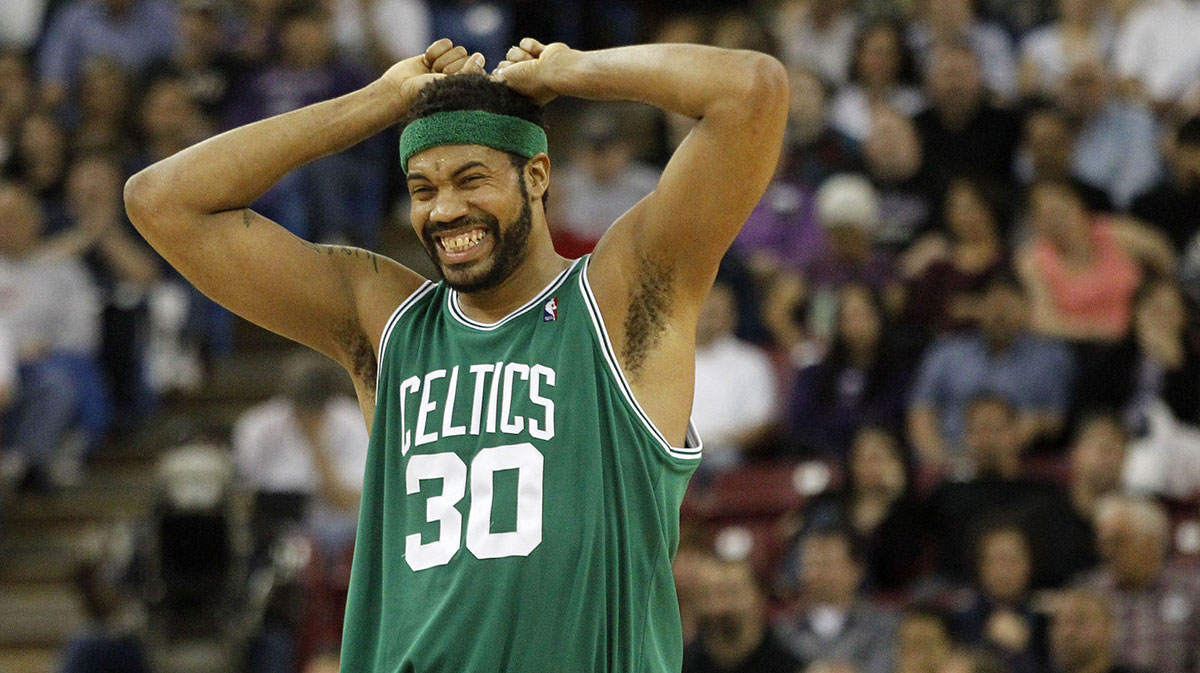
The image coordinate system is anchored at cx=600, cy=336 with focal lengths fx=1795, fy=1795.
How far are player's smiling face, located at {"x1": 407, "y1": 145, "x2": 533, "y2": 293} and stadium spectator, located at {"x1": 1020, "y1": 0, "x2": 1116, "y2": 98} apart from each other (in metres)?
8.09

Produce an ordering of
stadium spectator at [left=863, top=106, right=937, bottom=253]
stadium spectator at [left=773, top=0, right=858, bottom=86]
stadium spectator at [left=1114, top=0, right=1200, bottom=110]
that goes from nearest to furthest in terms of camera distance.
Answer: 1. stadium spectator at [left=863, top=106, right=937, bottom=253]
2. stadium spectator at [left=1114, top=0, right=1200, bottom=110]
3. stadium spectator at [left=773, top=0, right=858, bottom=86]

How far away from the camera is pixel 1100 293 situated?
391 inches

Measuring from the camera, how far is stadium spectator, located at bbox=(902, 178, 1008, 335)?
978cm

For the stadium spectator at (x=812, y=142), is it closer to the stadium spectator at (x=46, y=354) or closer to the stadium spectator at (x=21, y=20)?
the stadium spectator at (x=46, y=354)

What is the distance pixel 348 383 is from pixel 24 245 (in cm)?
234

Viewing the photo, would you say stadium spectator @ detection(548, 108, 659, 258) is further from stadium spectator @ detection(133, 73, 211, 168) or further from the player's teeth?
the player's teeth

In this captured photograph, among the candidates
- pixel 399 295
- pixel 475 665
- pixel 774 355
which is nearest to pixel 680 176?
pixel 399 295

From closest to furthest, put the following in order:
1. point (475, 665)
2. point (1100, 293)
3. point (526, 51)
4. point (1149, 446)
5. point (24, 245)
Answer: point (475, 665) < point (526, 51) < point (1149, 446) < point (1100, 293) < point (24, 245)

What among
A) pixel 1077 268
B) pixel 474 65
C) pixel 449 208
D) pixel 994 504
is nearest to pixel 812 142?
pixel 1077 268

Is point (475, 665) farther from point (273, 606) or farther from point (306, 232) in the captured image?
point (306, 232)

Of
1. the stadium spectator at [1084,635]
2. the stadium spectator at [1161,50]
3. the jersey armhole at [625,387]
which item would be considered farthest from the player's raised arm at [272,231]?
the stadium spectator at [1161,50]

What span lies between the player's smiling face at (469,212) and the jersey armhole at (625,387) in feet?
0.64

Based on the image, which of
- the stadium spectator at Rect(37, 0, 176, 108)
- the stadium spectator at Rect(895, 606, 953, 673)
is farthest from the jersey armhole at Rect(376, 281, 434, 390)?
the stadium spectator at Rect(37, 0, 176, 108)

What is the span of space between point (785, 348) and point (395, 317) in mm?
6251
